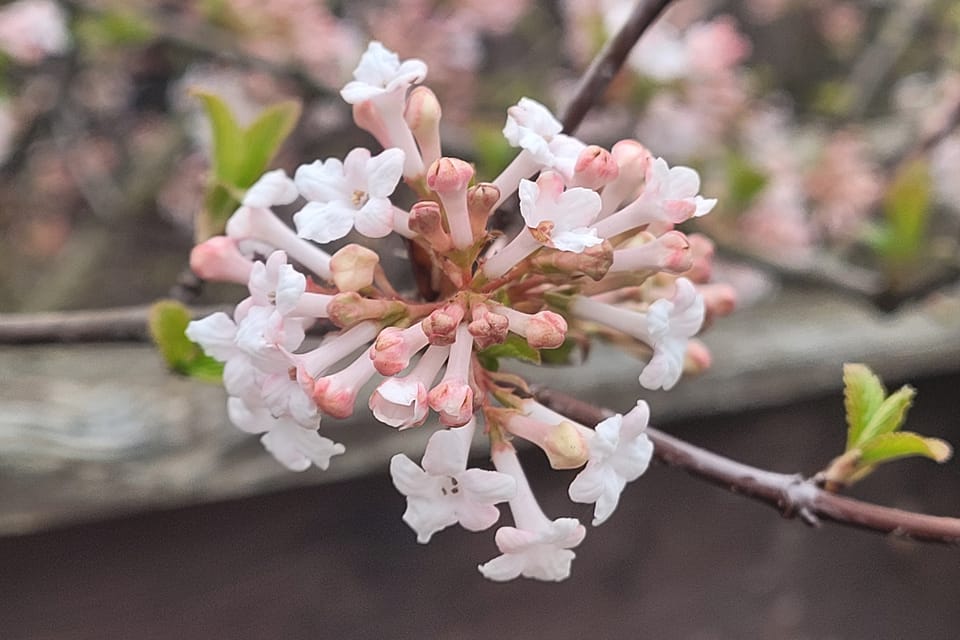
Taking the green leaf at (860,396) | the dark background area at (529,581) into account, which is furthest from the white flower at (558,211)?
the dark background area at (529,581)

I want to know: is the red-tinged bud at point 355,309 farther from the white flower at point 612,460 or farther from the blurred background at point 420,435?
the blurred background at point 420,435

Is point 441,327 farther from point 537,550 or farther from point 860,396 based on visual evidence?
point 860,396

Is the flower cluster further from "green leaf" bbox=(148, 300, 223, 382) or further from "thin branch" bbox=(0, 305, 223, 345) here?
"thin branch" bbox=(0, 305, 223, 345)

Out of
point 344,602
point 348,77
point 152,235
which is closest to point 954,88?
point 348,77

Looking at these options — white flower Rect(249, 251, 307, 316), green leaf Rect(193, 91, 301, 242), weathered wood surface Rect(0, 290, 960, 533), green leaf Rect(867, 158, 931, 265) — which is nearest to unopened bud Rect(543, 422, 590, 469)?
white flower Rect(249, 251, 307, 316)

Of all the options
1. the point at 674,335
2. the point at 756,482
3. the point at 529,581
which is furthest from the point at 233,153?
the point at 529,581
